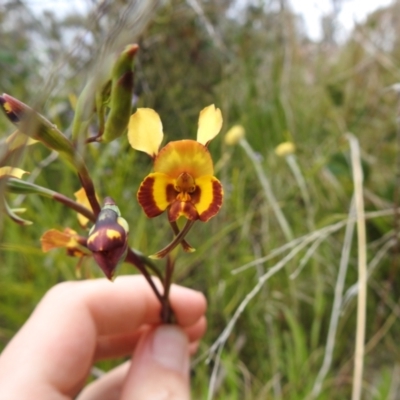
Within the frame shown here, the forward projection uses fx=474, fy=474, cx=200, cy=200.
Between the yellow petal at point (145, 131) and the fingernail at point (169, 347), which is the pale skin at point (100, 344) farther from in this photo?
the yellow petal at point (145, 131)

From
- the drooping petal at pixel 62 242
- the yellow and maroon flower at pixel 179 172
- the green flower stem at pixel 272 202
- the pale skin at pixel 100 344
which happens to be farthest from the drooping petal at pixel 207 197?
the green flower stem at pixel 272 202

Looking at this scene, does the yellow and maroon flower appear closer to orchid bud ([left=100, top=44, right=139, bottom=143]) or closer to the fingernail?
orchid bud ([left=100, top=44, right=139, bottom=143])

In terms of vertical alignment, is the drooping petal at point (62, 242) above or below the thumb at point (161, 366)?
above

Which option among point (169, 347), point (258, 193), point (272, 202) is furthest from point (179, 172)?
point (258, 193)

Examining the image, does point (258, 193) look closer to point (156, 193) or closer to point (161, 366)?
point (161, 366)

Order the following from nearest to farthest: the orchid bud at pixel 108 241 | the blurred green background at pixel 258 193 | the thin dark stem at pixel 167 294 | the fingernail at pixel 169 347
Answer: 1. the orchid bud at pixel 108 241
2. the thin dark stem at pixel 167 294
3. the fingernail at pixel 169 347
4. the blurred green background at pixel 258 193

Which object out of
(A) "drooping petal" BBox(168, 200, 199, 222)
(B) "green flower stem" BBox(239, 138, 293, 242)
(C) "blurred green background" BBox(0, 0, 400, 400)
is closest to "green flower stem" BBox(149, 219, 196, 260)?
(A) "drooping petal" BBox(168, 200, 199, 222)

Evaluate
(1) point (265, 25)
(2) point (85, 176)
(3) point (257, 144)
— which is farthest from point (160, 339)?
(1) point (265, 25)
